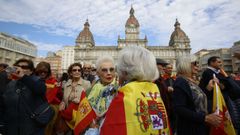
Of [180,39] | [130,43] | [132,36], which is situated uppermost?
[132,36]

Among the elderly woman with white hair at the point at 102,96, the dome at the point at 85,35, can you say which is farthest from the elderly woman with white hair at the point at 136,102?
the dome at the point at 85,35

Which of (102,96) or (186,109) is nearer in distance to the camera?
(102,96)

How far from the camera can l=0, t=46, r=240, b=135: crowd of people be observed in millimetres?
1436

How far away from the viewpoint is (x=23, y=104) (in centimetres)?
253

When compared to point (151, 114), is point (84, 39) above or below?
above

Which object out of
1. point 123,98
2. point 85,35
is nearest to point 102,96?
point 123,98

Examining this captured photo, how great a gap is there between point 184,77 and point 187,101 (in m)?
0.39

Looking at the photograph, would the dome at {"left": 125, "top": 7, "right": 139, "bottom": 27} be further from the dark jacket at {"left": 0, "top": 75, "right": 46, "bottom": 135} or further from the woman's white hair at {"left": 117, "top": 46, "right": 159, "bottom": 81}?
the woman's white hair at {"left": 117, "top": 46, "right": 159, "bottom": 81}

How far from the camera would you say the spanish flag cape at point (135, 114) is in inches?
53.1

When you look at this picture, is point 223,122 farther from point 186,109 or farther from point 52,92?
point 52,92

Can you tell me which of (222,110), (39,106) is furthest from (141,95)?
(39,106)

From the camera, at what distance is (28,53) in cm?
5191

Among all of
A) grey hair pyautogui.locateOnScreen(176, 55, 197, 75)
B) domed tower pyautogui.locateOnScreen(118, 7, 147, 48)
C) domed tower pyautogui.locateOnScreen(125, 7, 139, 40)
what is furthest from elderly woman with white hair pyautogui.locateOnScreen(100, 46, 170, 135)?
domed tower pyautogui.locateOnScreen(125, 7, 139, 40)

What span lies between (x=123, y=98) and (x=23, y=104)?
191 centimetres
